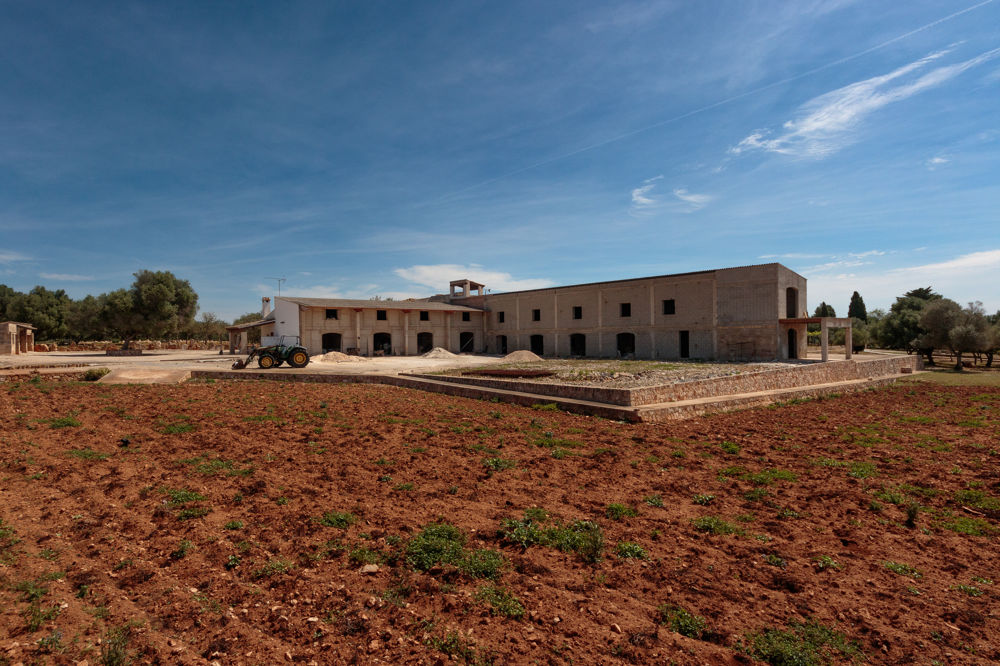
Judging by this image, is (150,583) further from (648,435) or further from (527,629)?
(648,435)

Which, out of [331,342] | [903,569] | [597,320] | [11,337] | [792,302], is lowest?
[903,569]

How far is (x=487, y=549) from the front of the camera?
509cm

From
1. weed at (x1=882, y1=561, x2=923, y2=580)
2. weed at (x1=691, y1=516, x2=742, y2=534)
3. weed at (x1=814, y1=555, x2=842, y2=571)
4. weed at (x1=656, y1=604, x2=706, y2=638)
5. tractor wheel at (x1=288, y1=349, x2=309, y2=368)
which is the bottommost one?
weed at (x1=882, y1=561, x2=923, y2=580)

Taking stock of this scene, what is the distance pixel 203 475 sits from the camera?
7359 millimetres

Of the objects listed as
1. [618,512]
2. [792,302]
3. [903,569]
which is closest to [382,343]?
[792,302]

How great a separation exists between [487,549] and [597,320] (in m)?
36.8

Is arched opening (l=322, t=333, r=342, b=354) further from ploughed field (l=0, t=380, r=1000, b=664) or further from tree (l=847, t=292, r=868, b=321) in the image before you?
tree (l=847, t=292, r=868, b=321)

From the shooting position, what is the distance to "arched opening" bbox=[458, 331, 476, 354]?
48.1 metres

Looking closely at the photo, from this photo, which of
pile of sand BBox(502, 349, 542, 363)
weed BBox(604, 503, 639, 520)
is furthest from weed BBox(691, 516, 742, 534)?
pile of sand BBox(502, 349, 542, 363)

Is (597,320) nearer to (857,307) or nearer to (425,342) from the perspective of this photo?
(425,342)

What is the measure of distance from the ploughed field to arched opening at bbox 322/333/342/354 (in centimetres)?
2993

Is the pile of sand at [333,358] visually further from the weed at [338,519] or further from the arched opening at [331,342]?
the weed at [338,519]

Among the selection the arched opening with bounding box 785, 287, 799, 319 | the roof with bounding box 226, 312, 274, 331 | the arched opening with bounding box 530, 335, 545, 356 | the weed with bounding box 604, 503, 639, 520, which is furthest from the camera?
the arched opening with bounding box 530, 335, 545, 356

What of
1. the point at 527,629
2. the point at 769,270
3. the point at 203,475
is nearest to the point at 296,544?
the point at 527,629
